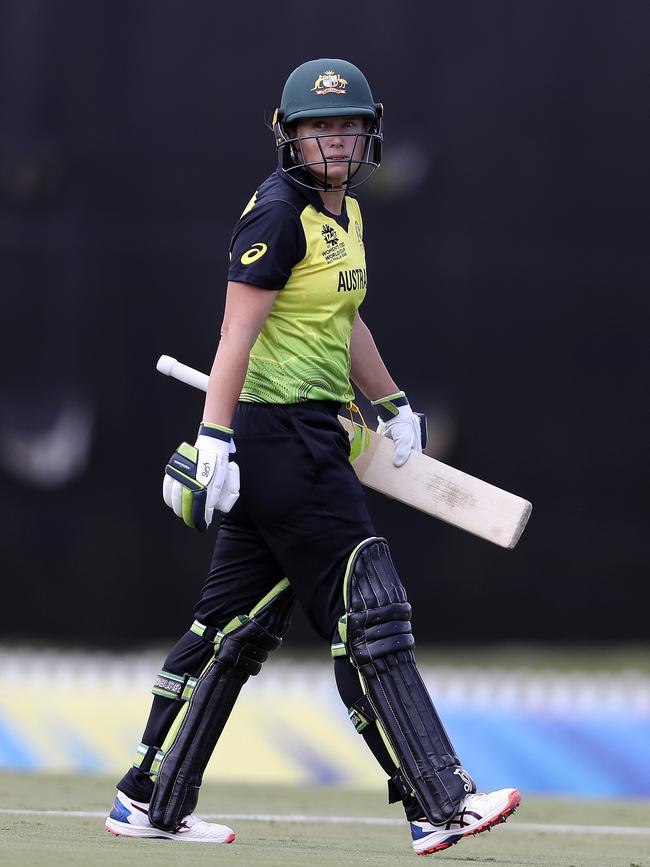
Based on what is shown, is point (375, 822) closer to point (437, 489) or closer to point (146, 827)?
point (146, 827)

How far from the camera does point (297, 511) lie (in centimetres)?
324

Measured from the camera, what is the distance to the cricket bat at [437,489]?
348cm

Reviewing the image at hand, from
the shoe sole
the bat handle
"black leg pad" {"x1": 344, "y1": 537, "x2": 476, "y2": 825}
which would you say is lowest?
the shoe sole

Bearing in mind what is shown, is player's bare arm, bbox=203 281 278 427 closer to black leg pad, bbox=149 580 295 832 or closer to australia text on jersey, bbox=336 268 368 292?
australia text on jersey, bbox=336 268 368 292

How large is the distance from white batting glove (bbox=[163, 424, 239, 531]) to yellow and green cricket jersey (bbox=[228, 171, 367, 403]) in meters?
0.20

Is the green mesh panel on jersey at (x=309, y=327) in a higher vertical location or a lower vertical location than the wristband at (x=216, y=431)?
higher

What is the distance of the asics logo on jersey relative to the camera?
3.20 m

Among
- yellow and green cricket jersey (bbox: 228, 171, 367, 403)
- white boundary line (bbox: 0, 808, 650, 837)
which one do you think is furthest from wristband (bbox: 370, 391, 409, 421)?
white boundary line (bbox: 0, 808, 650, 837)

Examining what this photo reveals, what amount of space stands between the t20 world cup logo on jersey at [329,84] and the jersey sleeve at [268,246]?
287mm

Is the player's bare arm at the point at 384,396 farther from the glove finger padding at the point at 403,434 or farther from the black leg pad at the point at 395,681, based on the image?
the black leg pad at the point at 395,681

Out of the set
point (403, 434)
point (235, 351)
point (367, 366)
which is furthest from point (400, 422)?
point (235, 351)

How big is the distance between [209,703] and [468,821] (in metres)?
0.69

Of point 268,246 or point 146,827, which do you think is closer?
point 268,246

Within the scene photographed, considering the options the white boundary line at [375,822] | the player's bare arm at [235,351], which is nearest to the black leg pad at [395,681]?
the player's bare arm at [235,351]
